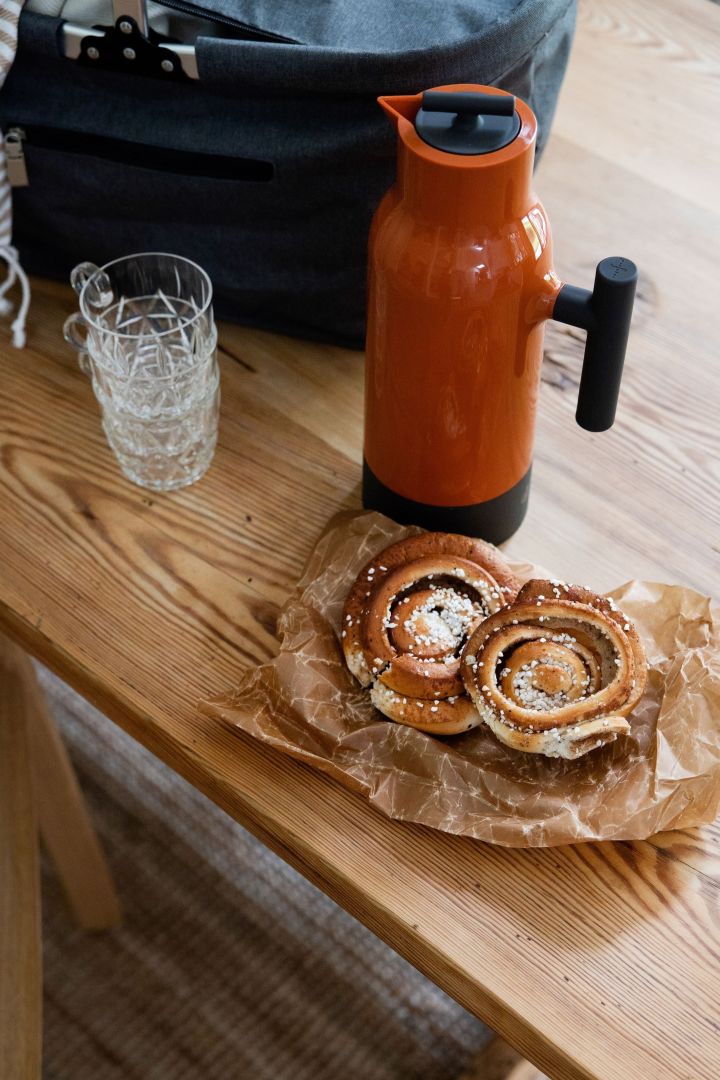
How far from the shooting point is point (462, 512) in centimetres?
77

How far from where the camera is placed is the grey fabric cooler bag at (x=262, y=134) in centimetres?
76

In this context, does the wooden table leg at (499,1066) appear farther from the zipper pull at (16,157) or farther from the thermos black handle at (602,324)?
the zipper pull at (16,157)

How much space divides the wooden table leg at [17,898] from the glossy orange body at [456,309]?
18.6 inches

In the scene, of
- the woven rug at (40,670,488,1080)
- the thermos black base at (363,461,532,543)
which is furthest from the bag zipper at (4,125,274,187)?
the woven rug at (40,670,488,1080)

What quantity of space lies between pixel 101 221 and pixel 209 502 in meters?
0.27

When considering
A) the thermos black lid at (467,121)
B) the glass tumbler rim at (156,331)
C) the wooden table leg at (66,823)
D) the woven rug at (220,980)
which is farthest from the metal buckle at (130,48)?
the woven rug at (220,980)

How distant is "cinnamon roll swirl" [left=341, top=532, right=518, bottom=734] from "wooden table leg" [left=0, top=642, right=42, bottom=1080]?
0.40 m

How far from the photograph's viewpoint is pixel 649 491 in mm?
846

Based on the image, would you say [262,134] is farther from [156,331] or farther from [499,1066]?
[499,1066]

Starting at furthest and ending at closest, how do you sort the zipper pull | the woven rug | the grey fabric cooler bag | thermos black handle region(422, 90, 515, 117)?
the woven rug
the zipper pull
the grey fabric cooler bag
thermos black handle region(422, 90, 515, 117)

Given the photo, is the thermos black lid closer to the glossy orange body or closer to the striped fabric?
the glossy orange body

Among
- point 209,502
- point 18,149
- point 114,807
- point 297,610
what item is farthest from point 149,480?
point 114,807

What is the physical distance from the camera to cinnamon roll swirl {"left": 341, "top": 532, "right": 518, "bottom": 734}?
0.68 meters

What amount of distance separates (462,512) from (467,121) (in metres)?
0.27
